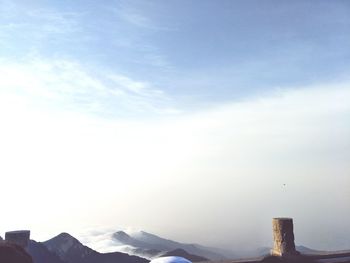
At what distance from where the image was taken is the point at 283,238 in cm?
939

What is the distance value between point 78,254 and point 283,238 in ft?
140

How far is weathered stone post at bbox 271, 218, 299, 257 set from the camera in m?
A: 9.23

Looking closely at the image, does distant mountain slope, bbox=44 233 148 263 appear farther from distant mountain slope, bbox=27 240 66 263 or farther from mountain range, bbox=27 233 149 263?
distant mountain slope, bbox=27 240 66 263

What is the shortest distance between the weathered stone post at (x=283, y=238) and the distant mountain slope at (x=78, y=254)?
36.6 metres

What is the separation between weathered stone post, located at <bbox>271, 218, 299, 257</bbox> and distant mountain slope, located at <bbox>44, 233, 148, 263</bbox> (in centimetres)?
3656

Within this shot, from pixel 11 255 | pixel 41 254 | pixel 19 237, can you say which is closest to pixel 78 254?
pixel 41 254

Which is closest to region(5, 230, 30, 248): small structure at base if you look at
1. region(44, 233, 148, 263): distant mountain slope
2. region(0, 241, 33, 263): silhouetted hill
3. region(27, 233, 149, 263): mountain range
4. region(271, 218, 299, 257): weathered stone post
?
region(0, 241, 33, 263): silhouetted hill

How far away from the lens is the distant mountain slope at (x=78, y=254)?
4465cm

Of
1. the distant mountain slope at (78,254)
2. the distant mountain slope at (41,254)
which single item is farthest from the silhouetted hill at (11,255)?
the distant mountain slope at (78,254)

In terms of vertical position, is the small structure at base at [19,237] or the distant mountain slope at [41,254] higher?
the small structure at base at [19,237]

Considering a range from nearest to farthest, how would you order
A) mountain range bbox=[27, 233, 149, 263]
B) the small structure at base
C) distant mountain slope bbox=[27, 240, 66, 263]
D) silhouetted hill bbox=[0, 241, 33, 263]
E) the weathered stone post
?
silhouetted hill bbox=[0, 241, 33, 263] < the small structure at base < the weathered stone post < distant mountain slope bbox=[27, 240, 66, 263] < mountain range bbox=[27, 233, 149, 263]

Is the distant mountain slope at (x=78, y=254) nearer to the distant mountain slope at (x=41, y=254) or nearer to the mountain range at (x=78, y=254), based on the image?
the mountain range at (x=78, y=254)

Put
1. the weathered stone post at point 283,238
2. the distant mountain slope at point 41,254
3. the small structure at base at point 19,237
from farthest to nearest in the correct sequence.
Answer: the distant mountain slope at point 41,254
the weathered stone post at point 283,238
the small structure at base at point 19,237

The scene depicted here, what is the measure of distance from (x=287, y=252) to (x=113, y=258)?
4020 centimetres
